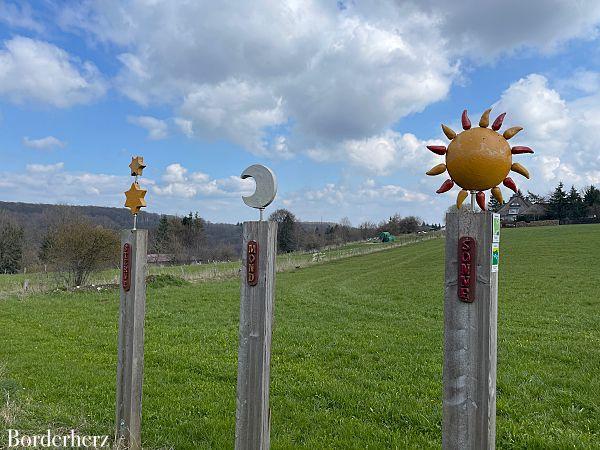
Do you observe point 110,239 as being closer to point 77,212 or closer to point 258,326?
point 258,326

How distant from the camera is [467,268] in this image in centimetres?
267

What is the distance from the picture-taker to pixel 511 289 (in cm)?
1841

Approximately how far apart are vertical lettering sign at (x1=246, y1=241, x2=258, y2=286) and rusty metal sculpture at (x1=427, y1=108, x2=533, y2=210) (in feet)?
4.87

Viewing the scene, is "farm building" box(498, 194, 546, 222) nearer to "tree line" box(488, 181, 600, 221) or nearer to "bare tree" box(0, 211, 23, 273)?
"tree line" box(488, 181, 600, 221)

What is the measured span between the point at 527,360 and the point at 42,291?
18442 mm

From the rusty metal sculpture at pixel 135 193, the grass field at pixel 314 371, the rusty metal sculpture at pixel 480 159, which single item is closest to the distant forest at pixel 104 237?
the grass field at pixel 314 371

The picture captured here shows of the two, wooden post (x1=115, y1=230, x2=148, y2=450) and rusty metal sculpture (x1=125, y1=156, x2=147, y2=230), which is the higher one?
rusty metal sculpture (x1=125, y1=156, x2=147, y2=230)

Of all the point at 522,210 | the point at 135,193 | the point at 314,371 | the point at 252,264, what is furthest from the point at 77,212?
the point at 522,210

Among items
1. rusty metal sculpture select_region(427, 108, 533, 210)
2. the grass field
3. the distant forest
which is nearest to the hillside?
the distant forest

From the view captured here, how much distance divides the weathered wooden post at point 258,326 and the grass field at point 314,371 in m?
1.32

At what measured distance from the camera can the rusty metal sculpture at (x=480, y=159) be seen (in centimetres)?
272

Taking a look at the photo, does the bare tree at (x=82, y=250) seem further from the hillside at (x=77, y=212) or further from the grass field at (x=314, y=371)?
the hillside at (x=77, y=212)

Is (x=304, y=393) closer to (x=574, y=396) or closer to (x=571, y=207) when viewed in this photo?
(x=574, y=396)

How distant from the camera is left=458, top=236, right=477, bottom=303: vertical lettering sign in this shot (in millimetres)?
2662
